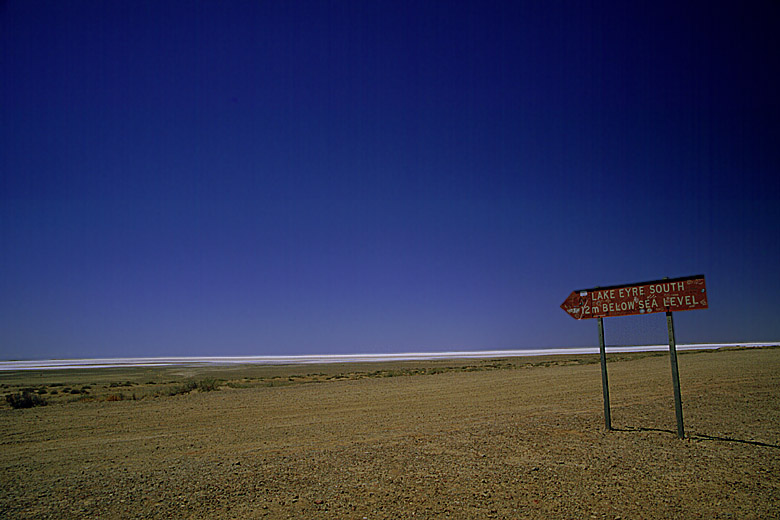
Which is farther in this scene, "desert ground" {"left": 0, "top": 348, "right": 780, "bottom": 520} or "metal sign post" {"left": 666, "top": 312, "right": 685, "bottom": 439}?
"metal sign post" {"left": 666, "top": 312, "right": 685, "bottom": 439}

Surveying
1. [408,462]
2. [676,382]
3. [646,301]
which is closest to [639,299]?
[646,301]

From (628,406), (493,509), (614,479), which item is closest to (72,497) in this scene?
(493,509)

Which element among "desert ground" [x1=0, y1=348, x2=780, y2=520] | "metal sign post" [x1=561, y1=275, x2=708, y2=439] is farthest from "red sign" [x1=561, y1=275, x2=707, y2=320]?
"desert ground" [x1=0, y1=348, x2=780, y2=520]

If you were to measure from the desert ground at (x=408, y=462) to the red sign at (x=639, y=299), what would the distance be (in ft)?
7.81

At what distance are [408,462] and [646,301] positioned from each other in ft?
17.8

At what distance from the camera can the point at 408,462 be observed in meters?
7.56

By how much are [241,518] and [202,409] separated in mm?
11305

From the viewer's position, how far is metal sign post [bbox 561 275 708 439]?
856cm

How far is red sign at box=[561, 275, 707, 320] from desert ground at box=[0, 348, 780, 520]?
7.81 feet

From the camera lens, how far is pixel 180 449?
937 centimetres

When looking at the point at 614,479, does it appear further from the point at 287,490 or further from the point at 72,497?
the point at 72,497

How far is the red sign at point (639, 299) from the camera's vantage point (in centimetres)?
855

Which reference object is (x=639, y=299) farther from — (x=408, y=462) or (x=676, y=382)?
(x=408, y=462)

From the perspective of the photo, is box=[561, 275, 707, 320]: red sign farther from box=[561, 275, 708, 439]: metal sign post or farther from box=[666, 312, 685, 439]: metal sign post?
box=[666, 312, 685, 439]: metal sign post
